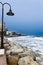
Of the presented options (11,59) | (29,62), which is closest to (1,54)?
(11,59)

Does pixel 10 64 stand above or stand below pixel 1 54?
below

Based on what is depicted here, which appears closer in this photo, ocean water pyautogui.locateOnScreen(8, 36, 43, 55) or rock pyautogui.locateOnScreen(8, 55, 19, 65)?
rock pyautogui.locateOnScreen(8, 55, 19, 65)

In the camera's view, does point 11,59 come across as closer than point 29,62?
No

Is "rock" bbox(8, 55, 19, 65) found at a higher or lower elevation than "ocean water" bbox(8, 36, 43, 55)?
higher

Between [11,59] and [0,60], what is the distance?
19.2 inches

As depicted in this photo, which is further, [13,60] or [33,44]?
[33,44]

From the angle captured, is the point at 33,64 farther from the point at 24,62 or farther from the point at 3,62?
the point at 3,62

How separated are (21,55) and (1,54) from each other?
538mm

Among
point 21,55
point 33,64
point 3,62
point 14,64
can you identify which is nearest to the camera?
point 3,62

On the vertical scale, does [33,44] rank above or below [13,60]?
below

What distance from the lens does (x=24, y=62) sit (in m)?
2.91

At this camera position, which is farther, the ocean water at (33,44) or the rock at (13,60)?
the ocean water at (33,44)

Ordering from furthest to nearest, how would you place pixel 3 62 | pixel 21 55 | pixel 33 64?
pixel 21 55 → pixel 33 64 → pixel 3 62

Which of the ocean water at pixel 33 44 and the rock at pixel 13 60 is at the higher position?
the rock at pixel 13 60
